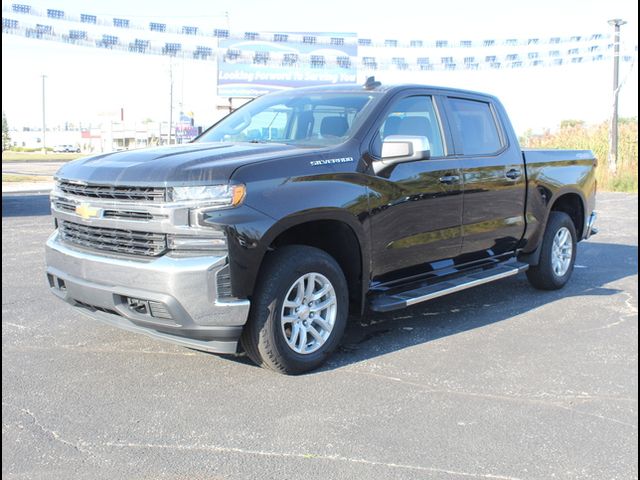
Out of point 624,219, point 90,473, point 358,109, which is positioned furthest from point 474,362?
point 624,219

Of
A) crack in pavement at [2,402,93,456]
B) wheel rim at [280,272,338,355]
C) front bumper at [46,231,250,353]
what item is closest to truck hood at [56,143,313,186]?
front bumper at [46,231,250,353]

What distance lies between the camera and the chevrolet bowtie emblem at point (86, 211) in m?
4.21

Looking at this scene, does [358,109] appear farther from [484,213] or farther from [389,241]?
[484,213]

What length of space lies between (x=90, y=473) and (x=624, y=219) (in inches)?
517

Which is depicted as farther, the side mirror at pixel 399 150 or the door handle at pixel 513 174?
the door handle at pixel 513 174

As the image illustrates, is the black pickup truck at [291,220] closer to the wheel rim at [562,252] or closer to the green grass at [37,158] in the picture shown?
the wheel rim at [562,252]

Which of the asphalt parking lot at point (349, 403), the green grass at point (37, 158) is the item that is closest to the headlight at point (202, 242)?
the asphalt parking lot at point (349, 403)

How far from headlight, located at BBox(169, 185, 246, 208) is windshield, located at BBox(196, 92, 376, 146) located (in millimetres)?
1140

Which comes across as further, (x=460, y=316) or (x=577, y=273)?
(x=577, y=273)

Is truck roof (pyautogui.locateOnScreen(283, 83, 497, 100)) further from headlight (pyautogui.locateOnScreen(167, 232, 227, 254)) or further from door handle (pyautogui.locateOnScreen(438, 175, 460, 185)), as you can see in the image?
headlight (pyautogui.locateOnScreen(167, 232, 227, 254))

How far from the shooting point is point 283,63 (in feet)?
103

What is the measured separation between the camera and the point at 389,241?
4883 millimetres

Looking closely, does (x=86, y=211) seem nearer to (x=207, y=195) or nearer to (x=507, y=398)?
(x=207, y=195)

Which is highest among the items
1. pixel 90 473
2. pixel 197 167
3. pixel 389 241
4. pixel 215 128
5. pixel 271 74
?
pixel 271 74
